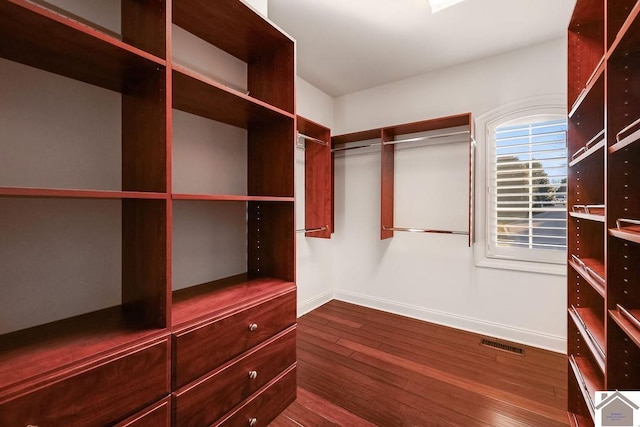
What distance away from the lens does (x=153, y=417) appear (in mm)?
1072

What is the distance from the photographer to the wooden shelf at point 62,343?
850mm

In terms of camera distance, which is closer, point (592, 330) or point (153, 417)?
point (153, 417)

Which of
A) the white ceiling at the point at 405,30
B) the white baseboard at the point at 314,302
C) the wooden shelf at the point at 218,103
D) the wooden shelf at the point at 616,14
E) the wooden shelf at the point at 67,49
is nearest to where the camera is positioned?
the wooden shelf at the point at 67,49

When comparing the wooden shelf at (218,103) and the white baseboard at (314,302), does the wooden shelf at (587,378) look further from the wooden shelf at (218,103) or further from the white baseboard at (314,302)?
the white baseboard at (314,302)

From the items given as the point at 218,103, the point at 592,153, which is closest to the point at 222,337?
the point at 218,103

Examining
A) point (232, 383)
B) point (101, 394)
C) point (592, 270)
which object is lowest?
point (232, 383)

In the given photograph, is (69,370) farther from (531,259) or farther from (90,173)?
(531,259)

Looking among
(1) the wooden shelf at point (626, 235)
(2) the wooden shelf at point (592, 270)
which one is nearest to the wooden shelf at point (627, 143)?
(1) the wooden shelf at point (626, 235)

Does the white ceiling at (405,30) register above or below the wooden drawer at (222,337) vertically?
above

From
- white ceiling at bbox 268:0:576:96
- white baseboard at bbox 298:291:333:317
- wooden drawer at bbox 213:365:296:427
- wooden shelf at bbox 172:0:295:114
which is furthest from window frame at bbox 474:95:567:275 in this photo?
wooden drawer at bbox 213:365:296:427

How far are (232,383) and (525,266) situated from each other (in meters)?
2.63

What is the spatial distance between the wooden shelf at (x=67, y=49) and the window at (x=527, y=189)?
9.34 ft

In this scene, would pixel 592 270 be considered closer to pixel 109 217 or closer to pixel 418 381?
pixel 418 381

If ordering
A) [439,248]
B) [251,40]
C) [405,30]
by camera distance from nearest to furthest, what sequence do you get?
1. [251,40]
2. [405,30]
3. [439,248]
